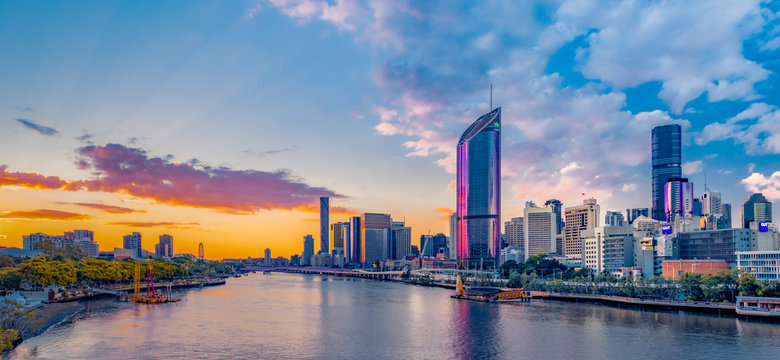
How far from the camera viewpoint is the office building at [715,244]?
12531 centimetres

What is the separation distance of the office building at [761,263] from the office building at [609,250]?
37280mm

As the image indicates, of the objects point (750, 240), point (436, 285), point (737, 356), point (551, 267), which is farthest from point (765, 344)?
point (436, 285)

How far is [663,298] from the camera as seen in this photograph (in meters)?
98.2

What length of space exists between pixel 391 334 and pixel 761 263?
3372 inches

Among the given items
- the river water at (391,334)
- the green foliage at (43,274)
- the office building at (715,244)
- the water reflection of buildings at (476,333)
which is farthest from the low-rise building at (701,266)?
the green foliage at (43,274)

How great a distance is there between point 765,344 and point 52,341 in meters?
67.3

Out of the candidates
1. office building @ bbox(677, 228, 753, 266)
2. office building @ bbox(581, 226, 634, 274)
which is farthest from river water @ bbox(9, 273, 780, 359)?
office building @ bbox(581, 226, 634, 274)

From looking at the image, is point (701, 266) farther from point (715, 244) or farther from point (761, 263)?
point (715, 244)

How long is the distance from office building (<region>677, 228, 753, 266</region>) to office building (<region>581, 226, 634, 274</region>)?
14418mm

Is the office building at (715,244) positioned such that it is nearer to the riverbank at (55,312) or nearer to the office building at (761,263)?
the office building at (761,263)

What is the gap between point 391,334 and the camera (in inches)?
2522

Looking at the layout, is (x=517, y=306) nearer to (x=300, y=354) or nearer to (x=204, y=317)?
(x=204, y=317)

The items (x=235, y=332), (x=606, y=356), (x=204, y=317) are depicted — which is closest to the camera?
(x=606, y=356)

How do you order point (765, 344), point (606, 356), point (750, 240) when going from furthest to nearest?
point (750, 240) < point (765, 344) < point (606, 356)
